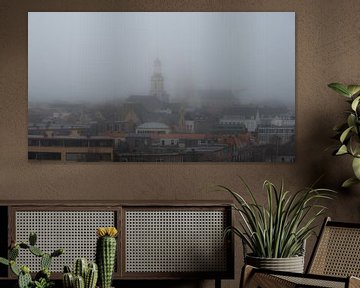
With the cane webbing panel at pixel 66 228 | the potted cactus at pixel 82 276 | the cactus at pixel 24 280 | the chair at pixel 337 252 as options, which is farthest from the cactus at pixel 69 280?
the cane webbing panel at pixel 66 228

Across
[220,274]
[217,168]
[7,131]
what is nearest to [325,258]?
[220,274]

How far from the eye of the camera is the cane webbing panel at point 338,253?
4781 mm

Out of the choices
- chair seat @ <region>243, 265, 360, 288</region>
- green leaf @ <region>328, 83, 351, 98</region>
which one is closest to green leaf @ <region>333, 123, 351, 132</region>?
green leaf @ <region>328, 83, 351, 98</region>

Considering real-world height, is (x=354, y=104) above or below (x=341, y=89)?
below

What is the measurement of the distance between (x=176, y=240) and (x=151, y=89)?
116 cm

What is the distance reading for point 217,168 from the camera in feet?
19.7

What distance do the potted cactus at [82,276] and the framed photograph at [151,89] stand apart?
1.90m

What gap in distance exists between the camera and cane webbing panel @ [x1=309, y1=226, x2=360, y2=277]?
4781mm

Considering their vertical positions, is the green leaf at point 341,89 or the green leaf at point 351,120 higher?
the green leaf at point 341,89

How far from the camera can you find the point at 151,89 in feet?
19.7

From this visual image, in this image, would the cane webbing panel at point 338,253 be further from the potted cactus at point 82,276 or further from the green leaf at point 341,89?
the potted cactus at point 82,276

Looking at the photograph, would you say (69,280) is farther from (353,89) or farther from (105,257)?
(353,89)

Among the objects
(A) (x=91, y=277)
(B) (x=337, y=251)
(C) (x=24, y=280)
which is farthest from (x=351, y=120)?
(C) (x=24, y=280)

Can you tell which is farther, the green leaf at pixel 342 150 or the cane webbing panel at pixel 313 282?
the green leaf at pixel 342 150
